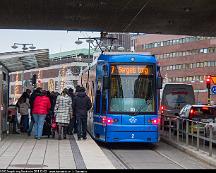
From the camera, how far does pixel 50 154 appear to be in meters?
14.5

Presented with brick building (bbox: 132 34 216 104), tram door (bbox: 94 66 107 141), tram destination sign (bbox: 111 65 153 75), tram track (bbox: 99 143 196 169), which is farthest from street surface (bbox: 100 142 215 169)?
brick building (bbox: 132 34 216 104)

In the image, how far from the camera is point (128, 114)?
1845 centimetres

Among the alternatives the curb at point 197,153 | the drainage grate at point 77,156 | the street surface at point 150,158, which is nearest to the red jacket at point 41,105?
the drainage grate at point 77,156

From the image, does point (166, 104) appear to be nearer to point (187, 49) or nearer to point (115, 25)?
point (115, 25)

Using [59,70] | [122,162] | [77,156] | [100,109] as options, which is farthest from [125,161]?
[59,70]

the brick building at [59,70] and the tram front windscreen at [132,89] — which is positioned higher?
the brick building at [59,70]

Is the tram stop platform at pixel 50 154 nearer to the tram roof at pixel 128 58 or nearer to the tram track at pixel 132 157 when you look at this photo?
the tram track at pixel 132 157

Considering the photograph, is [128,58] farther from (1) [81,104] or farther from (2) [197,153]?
(2) [197,153]

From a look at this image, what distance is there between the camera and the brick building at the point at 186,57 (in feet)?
370

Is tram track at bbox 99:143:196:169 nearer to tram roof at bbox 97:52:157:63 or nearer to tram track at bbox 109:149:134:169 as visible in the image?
tram track at bbox 109:149:134:169

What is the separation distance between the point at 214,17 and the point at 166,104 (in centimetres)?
564

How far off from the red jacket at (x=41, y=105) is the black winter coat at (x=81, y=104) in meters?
0.99

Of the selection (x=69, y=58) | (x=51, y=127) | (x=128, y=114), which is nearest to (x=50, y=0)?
(x=51, y=127)

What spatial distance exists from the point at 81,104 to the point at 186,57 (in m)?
104
